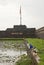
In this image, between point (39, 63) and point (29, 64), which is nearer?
point (39, 63)

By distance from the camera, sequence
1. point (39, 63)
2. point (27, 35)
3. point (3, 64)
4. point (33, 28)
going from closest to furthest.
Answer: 1. point (39, 63)
2. point (3, 64)
3. point (27, 35)
4. point (33, 28)

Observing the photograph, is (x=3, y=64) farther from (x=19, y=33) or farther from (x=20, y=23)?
(x=20, y=23)

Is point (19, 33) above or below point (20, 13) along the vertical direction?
below

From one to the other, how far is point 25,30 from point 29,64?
4959 centimetres

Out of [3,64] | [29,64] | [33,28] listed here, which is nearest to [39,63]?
[29,64]

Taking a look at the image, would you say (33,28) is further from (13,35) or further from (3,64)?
(3,64)

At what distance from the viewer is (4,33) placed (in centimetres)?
5725

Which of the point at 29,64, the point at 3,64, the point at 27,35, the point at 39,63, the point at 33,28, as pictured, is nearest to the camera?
the point at 39,63

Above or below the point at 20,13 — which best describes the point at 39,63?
below

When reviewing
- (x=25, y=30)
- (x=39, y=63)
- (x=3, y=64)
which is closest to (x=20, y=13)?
(x=25, y=30)

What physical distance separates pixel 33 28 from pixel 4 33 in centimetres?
794

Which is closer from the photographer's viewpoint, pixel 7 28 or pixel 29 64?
pixel 29 64

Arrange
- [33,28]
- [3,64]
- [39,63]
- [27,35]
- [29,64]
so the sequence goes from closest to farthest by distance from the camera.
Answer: [39,63], [29,64], [3,64], [27,35], [33,28]

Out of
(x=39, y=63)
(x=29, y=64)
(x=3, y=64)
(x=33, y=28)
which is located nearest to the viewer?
(x=39, y=63)
